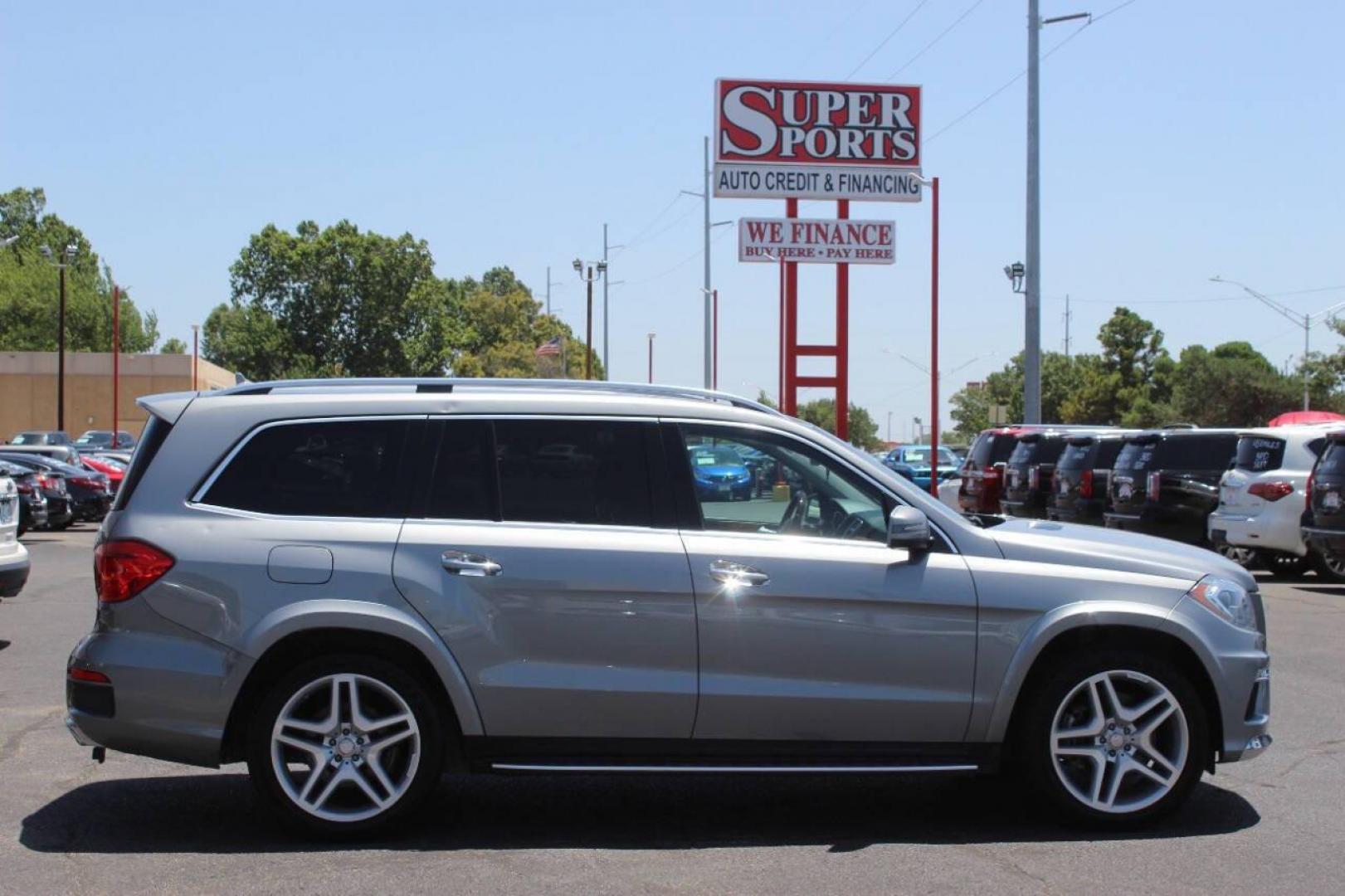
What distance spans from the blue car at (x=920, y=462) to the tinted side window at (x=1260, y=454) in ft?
77.0

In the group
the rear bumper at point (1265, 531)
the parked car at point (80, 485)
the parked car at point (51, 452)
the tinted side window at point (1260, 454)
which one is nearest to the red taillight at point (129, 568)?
the rear bumper at point (1265, 531)

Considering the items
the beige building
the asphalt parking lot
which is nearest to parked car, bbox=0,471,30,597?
the asphalt parking lot

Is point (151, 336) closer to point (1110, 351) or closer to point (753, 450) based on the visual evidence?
point (1110, 351)

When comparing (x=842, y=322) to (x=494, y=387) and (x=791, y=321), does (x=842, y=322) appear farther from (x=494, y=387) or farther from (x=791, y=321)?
(x=494, y=387)

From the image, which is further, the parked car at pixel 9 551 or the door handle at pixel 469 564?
the parked car at pixel 9 551

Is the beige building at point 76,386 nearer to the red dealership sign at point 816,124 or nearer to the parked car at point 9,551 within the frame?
the red dealership sign at point 816,124

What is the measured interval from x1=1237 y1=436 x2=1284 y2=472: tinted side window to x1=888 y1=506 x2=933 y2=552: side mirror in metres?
12.6

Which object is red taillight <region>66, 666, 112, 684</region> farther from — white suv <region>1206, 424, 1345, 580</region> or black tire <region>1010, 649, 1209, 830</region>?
white suv <region>1206, 424, 1345, 580</region>

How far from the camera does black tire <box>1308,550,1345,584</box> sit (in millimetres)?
16812

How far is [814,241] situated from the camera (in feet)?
100

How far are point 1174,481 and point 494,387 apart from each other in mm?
14118

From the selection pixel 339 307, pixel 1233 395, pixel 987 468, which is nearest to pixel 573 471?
pixel 987 468

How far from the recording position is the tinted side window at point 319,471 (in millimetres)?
6145

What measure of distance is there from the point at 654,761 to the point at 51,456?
2612 centimetres
